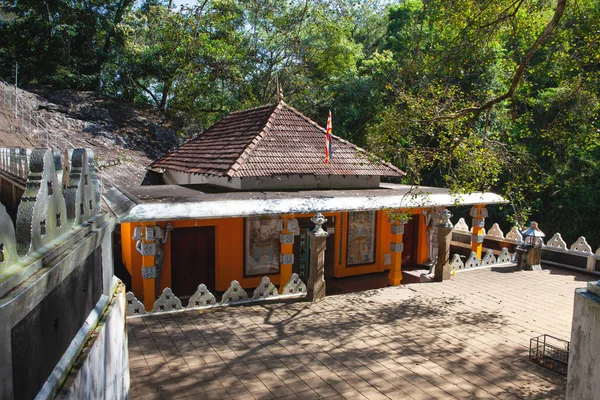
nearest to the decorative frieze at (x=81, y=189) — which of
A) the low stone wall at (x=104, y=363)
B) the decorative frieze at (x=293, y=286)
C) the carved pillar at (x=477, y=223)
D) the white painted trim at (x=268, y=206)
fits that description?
the low stone wall at (x=104, y=363)

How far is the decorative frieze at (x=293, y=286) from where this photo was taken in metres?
10.1

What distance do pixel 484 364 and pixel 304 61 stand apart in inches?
834

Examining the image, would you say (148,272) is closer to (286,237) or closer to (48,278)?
(286,237)

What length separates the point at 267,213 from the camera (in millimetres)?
9859

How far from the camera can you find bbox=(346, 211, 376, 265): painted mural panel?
13594 mm

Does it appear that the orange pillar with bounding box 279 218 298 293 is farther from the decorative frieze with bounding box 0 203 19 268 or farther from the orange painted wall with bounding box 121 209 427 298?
the decorative frieze with bounding box 0 203 19 268

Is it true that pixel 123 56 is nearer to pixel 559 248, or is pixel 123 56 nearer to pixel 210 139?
pixel 210 139

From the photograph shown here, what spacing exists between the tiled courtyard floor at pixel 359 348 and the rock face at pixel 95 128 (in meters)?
10.5

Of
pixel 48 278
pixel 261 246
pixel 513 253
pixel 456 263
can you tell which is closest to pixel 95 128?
pixel 261 246

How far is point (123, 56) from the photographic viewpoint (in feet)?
90.3

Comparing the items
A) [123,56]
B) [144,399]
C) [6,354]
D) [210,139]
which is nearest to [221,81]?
[123,56]

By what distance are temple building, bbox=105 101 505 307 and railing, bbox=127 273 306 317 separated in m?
0.55

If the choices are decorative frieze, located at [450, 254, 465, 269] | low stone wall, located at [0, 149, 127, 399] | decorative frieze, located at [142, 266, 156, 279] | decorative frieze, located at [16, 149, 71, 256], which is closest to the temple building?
decorative frieze, located at [142, 266, 156, 279]

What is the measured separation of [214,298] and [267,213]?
2.14 m
